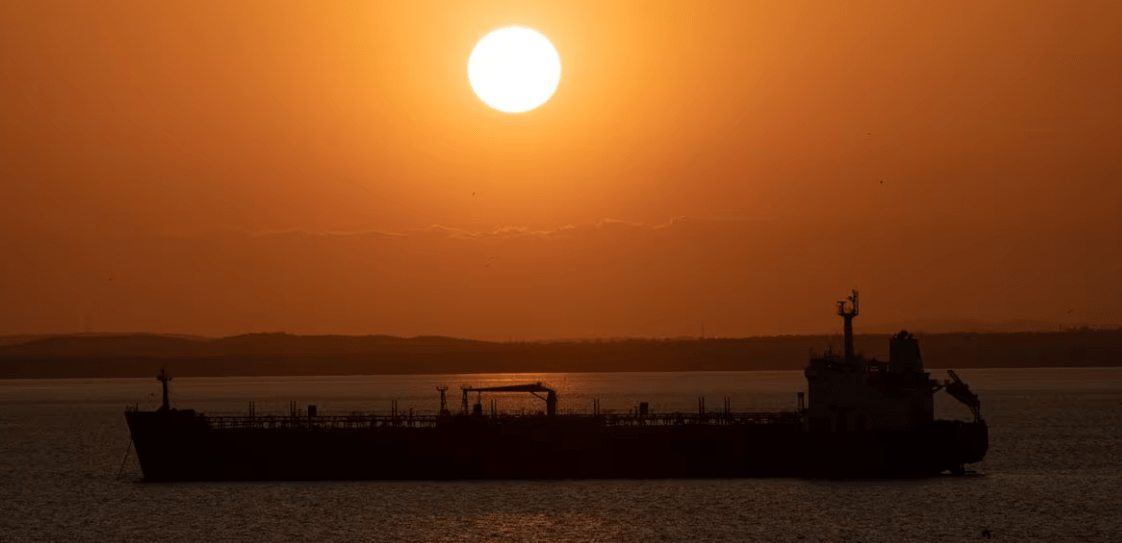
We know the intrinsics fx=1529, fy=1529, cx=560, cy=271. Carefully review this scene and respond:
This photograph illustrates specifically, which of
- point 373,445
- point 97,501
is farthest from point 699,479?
point 97,501

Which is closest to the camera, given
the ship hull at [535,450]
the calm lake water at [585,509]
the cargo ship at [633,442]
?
the calm lake water at [585,509]

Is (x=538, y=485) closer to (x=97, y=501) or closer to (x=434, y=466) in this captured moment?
(x=434, y=466)

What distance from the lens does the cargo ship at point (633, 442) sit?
87312 millimetres

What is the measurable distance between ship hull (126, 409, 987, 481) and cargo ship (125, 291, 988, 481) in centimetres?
6

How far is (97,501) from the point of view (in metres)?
91.1

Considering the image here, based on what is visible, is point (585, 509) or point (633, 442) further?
point (633, 442)

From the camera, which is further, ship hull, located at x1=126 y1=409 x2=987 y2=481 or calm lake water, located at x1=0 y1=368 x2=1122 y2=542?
ship hull, located at x1=126 y1=409 x2=987 y2=481

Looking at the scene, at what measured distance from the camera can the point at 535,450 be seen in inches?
3686

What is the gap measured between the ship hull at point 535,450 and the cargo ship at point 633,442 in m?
0.06

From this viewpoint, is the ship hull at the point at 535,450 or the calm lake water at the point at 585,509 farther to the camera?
the ship hull at the point at 535,450

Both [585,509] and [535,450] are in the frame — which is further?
[535,450]

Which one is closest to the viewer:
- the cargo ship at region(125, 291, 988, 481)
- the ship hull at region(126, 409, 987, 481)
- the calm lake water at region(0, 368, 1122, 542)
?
the calm lake water at region(0, 368, 1122, 542)

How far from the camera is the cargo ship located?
8731 cm

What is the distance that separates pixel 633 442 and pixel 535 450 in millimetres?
6016
